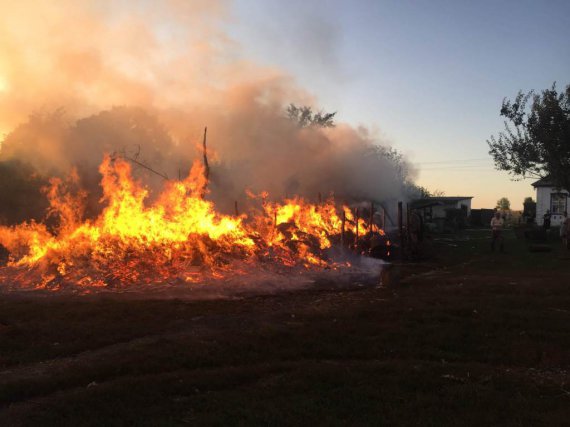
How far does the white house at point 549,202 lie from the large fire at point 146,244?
2764cm

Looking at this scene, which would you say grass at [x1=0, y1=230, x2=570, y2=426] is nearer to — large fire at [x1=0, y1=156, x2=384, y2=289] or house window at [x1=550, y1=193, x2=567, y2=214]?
large fire at [x1=0, y1=156, x2=384, y2=289]

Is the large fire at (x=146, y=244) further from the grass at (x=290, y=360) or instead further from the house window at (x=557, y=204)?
the house window at (x=557, y=204)

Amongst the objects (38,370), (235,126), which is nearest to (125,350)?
(38,370)

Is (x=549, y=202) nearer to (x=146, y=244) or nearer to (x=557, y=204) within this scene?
(x=557, y=204)

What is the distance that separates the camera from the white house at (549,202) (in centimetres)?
3834

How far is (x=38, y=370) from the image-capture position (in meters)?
6.60

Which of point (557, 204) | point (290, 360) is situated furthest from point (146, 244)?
point (557, 204)

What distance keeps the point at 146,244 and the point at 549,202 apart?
34.9m

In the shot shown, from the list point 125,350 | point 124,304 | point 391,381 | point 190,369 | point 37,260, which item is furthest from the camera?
point 37,260

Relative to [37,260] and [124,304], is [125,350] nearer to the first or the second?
[124,304]

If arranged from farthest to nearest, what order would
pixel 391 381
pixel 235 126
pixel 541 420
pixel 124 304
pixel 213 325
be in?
1. pixel 235 126
2. pixel 124 304
3. pixel 213 325
4. pixel 391 381
5. pixel 541 420

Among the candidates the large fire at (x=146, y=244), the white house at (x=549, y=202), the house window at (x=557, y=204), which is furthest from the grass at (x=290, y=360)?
the house window at (x=557, y=204)

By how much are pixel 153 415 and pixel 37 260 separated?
1180cm

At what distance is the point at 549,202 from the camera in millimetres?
39281
